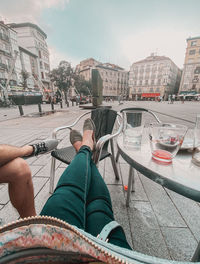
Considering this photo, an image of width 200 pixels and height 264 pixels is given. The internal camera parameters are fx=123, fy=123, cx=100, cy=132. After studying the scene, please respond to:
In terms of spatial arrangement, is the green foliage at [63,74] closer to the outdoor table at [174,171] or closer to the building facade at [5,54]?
Result: the building facade at [5,54]

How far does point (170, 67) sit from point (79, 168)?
51123 mm

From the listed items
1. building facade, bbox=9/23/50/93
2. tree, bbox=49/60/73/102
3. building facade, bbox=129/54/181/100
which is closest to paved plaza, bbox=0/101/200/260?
tree, bbox=49/60/73/102

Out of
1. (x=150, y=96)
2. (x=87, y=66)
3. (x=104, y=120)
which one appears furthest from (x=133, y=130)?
(x=87, y=66)

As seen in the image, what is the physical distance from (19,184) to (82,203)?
1.76ft

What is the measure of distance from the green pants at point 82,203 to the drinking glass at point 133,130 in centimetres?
34

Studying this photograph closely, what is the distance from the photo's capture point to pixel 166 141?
2.31 ft

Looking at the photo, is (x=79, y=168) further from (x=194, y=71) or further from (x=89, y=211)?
(x=194, y=71)

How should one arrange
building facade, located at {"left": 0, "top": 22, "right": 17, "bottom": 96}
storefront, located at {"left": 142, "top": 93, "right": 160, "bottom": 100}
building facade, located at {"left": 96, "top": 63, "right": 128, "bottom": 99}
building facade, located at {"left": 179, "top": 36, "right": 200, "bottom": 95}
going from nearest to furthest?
1. building facade, located at {"left": 0, "top": 22, "right": 17, "bottom": 96}
2. building facade, located at {"left": 179, "top": 36, "right": 200, "bottom": 95}
3. storefront, located at {"left": 142, "top": 93, "right": 160, "bottom": 100}
4. building facade, located at {"left": 96, "top": 63, "right": 128, "bottom": 99}

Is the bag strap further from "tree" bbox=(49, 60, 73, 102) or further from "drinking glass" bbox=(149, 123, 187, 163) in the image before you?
"tree" bbox=(49, 60, 73, 102)

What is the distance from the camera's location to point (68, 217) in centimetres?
52

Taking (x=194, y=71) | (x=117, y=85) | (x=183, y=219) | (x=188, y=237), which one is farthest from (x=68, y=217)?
(x=117, y=85)

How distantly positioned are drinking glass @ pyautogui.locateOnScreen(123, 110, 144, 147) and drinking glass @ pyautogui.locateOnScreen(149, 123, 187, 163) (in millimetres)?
164

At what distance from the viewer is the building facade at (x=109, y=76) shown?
4547 centimetres

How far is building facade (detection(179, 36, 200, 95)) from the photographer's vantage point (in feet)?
119
